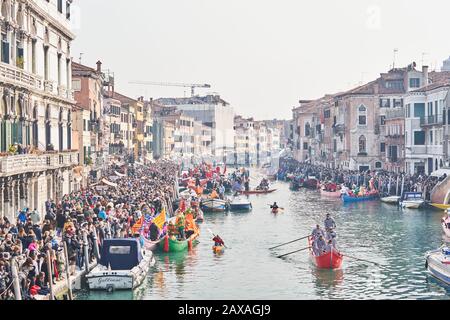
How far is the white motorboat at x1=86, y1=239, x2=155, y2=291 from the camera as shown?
20969 mm

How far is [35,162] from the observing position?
29.3 metres

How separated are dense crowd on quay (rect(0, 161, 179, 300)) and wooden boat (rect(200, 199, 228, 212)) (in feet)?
34.7

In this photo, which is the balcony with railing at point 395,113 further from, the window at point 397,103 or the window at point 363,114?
the window at point 363,114

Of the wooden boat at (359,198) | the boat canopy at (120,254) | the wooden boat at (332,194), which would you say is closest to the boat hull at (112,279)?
the boat canopy at (120,254)

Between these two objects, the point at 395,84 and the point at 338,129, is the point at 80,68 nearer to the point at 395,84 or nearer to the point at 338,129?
the point at 395,84

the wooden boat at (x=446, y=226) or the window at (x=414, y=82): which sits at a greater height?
the window at (x=414, y=82)

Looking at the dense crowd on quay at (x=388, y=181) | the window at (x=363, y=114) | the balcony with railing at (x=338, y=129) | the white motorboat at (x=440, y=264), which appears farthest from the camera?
the balcony with railing at (x=338, y=129)

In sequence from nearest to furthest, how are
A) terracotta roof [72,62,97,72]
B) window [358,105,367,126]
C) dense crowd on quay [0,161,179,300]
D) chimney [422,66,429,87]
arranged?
dense crowd on quay [0,161,179,300] → terracotta roof [72,62,97,72] → chimney [422,66,429,87] → window [358,105,367,126]

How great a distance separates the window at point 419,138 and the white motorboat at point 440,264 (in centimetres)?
3196

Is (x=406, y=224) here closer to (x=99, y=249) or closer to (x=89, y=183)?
(x=89, y=183)

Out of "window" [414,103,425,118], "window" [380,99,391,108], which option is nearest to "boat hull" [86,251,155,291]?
"window" [414,103,425,118]

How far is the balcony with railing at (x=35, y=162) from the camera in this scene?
24.8 metres

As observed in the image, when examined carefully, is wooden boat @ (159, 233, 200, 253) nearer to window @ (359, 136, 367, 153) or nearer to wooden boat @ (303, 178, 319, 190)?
wooden boat @ (303, 178, 319, 190)
